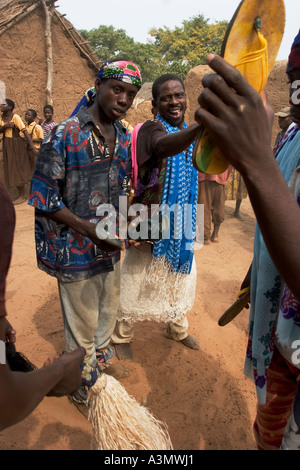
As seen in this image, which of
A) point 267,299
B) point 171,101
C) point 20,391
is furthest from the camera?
point 171,101

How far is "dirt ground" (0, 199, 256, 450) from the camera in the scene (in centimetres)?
228

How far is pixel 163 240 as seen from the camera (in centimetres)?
277

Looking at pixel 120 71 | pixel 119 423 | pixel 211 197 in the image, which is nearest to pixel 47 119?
pixel 211 197

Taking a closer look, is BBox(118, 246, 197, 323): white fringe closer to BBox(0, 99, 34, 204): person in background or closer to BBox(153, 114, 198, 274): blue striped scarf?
BBox(153, 114, 198, 274): blue striped scarf

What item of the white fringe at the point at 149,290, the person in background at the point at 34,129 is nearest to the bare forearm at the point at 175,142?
the white fringe at the point at 149,290

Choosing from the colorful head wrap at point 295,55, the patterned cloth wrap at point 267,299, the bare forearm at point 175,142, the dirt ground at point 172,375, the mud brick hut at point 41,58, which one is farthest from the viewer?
the mud brick hut at point 41,58

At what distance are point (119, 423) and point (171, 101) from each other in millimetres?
2267

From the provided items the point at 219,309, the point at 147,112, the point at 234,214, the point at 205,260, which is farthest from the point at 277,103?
the point at 219,309

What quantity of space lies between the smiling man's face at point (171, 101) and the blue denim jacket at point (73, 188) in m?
0.65

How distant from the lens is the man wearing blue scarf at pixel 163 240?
263cm

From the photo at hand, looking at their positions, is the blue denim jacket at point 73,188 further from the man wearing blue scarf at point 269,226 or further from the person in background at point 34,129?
the person in background at point 34,129

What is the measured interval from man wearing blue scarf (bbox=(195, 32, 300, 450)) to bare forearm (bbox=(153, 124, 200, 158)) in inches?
21.8

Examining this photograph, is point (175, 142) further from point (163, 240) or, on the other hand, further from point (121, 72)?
point (163, 240)
